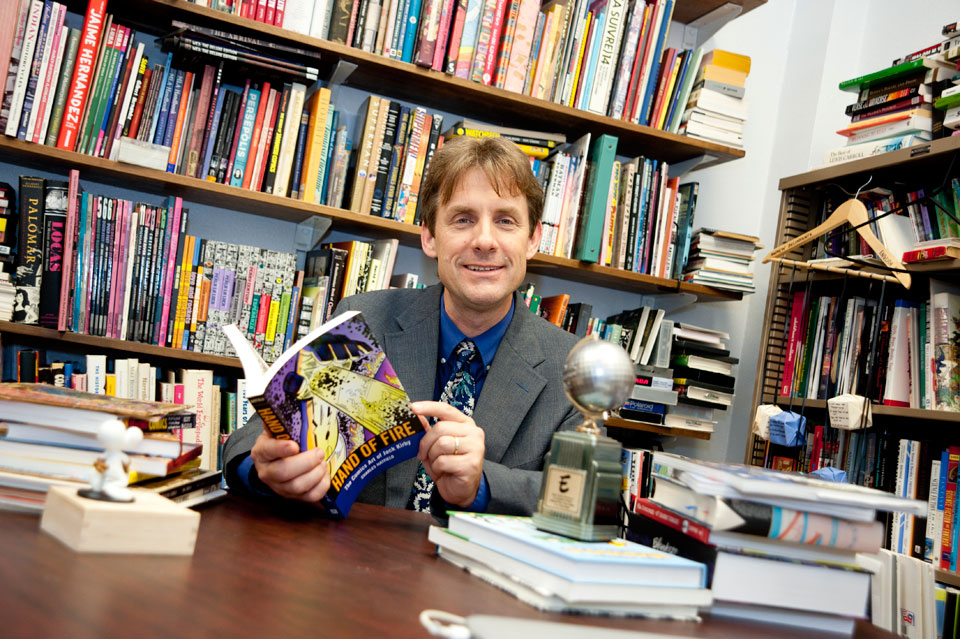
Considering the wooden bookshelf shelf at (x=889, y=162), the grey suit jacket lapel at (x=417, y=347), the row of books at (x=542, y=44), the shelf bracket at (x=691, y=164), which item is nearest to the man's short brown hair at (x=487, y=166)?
the grey suit jacket lapel at (x=417, y=347)

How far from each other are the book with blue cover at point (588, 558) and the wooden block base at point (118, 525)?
0.96ft

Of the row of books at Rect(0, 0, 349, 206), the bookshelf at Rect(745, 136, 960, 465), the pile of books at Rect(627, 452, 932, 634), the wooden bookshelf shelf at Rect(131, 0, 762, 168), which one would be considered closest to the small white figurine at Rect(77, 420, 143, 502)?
the pile of books at Rect(627, 452, 932, 634)

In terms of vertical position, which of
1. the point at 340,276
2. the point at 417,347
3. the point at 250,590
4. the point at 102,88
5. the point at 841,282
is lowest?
the point at 250,590

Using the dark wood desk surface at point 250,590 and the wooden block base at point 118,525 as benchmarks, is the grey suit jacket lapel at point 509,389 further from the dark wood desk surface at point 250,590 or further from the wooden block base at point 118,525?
the wooden block base at point 118,525

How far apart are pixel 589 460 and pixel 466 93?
182 centimetres

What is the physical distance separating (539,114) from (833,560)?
6.35 ft

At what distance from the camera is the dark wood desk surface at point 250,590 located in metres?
0.58

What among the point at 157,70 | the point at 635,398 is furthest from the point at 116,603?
the point at 635,398

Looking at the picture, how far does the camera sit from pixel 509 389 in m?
1.56

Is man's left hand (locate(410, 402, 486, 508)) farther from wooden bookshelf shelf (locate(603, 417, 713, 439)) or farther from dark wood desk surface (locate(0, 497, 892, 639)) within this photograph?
wooden bookshelf shelf (locate(603, 417, 713, 439))

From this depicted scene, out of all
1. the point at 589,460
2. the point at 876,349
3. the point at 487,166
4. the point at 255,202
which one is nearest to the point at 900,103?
the point at 876,349

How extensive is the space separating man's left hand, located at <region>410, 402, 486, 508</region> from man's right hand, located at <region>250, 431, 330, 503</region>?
0.13 m

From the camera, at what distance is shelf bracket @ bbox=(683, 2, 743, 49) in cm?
282

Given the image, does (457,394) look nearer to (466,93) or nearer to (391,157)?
(391,157)
